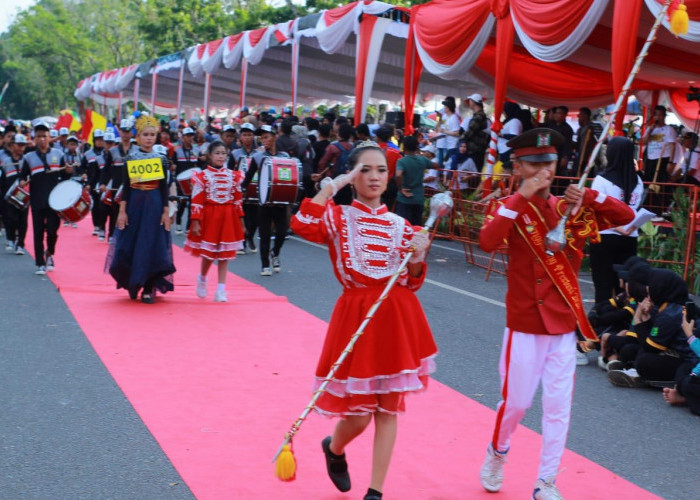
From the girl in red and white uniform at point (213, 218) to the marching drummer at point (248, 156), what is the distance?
2.41 metres

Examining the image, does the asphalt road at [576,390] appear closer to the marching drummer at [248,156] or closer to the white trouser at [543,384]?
the white trouser at [543,384]

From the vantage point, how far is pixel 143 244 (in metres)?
9.78

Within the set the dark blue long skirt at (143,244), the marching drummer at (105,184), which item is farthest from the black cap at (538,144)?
the marching drummer at (105,184)

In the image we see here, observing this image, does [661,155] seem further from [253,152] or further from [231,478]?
[231,478]

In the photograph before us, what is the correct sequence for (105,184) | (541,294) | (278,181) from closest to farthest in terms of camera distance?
(541,294) → (278,181) → (105,184)

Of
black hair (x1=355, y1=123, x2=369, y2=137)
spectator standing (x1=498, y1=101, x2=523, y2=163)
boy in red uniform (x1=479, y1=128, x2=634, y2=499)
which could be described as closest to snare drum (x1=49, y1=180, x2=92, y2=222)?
black hair (x1=355, y1=123, x2=369, y2=137)

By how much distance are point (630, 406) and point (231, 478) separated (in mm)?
3013

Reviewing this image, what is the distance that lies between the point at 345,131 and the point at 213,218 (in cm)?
547

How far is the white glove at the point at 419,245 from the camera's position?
14.5 feet

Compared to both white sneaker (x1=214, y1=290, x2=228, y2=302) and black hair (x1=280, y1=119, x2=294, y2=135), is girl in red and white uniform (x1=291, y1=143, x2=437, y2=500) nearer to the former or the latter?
white sneaker (x1=214, y1=290, x2=228, y2=302)

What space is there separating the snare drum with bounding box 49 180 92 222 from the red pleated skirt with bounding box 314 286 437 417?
818cm

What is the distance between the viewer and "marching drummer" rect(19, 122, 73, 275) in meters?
12.2

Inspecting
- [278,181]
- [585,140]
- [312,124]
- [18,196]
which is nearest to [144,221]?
[278,181]

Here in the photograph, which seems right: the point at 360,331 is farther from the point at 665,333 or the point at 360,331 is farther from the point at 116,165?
the point at 116,165
